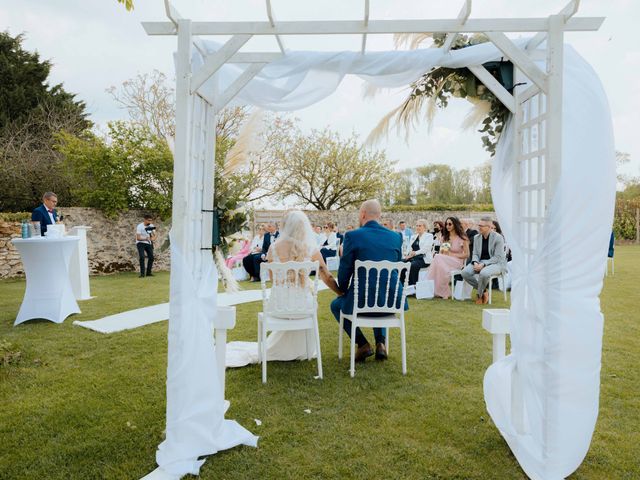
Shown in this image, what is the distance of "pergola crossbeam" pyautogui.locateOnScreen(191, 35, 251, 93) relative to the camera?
270 cm

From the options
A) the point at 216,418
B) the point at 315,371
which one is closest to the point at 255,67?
the point at 216,418

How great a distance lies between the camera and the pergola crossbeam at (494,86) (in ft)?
9.70

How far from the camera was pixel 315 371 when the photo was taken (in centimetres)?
430

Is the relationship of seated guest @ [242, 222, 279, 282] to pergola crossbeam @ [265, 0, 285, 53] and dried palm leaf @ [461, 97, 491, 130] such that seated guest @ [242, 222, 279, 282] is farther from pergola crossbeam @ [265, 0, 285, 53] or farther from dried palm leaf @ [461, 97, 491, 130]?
pergola crossbeam @ [265, 0, 285, 53]

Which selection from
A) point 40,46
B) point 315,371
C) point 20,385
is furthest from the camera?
point 40,46

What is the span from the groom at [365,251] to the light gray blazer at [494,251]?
3.61m

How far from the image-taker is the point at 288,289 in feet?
13.9

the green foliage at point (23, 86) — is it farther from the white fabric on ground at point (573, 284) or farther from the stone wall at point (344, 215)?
the white fabric on ground at point (573, 284)

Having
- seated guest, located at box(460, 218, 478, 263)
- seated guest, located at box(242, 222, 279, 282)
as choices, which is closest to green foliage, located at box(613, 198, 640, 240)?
seated guest, located at box(460, 218, 478, 263)

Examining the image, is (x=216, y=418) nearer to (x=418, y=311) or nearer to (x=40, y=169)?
(x=418, y=311)

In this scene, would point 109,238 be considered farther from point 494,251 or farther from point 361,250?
point 361,250

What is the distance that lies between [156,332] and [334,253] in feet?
25.0

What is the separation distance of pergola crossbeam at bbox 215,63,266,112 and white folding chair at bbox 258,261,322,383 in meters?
1.48

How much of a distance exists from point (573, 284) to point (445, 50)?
1555 millimetres
